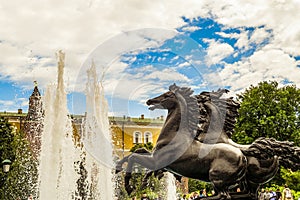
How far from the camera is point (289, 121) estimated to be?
3594 centimetres

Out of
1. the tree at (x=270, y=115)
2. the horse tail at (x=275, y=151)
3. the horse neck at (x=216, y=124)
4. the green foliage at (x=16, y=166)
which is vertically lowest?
the horse tail at (x=275, y=151)

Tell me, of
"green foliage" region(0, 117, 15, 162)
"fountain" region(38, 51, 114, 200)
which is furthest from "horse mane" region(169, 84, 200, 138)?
"green foliage" region(0, 117, 15, 162)

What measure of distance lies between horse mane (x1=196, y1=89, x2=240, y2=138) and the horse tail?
69 centimetres

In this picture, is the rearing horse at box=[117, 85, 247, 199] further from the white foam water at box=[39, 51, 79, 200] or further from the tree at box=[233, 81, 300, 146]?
the tree at box=[233, 81, 300, 146]

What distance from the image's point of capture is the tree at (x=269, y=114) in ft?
117

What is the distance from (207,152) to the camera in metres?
7.82

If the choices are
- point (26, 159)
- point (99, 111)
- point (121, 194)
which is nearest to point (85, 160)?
point (99, 111)

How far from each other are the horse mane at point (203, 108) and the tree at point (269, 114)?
1072 inches

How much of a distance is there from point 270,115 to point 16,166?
20963 millimetres

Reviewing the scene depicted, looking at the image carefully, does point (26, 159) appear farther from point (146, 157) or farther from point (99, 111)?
point (146, 157)

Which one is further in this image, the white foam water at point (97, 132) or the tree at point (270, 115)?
the tree at point (270, 115)

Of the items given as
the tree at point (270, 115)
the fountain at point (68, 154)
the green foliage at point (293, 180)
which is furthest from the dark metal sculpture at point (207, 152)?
the tree at point (270, 115)

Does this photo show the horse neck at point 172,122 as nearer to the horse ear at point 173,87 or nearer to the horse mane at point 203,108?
the horse mane at point 203,108

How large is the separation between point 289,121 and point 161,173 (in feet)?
98.0
